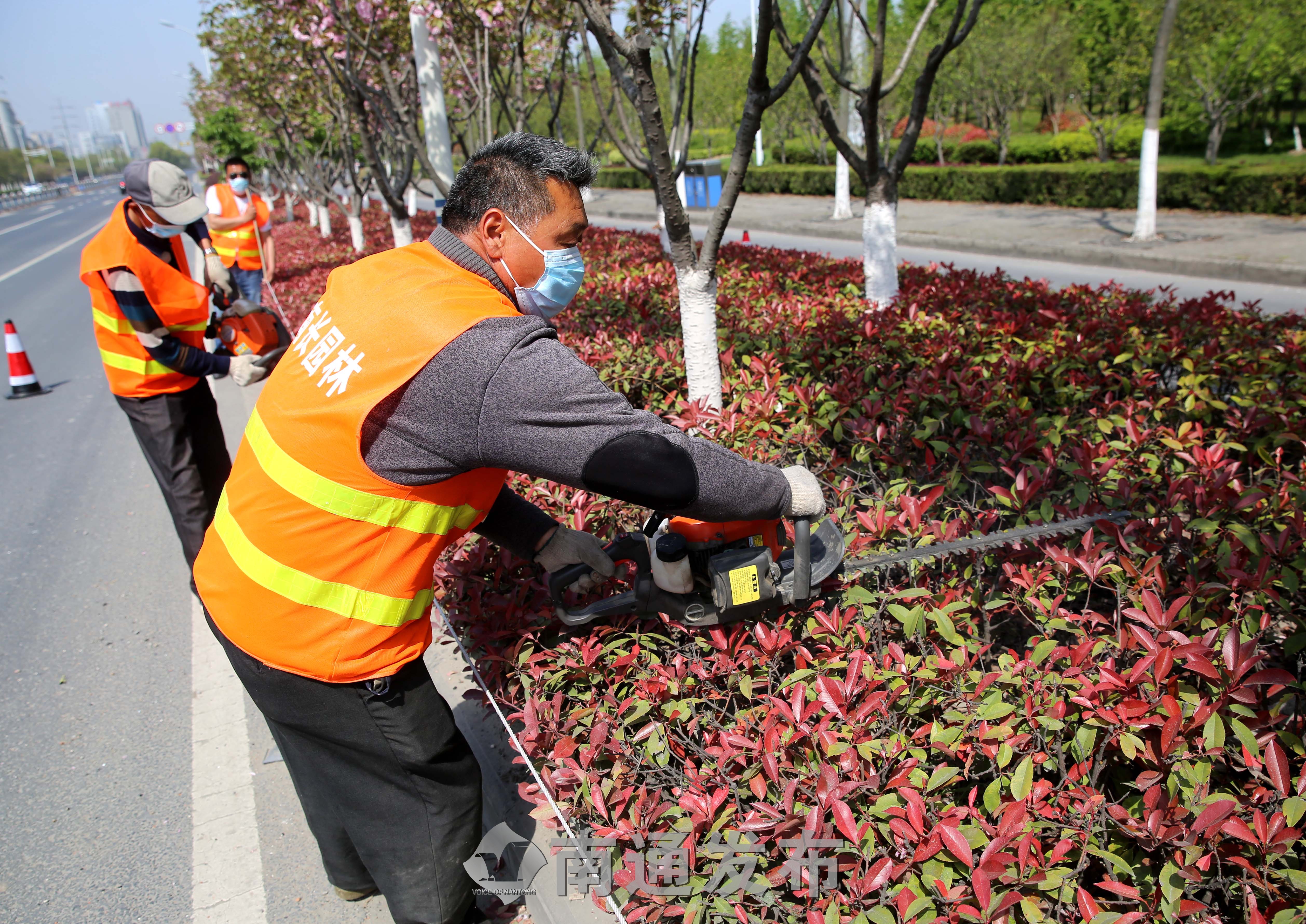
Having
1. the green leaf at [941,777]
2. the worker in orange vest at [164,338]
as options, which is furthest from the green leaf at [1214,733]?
the worker in orange vest at [164,338]

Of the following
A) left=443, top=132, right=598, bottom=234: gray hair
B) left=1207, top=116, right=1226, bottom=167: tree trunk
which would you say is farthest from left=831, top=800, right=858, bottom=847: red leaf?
left=1207, top=116, right=1226, bottom=167: tree trunk

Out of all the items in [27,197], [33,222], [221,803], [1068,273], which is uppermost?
[27,197]

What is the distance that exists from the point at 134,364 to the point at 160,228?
61cm

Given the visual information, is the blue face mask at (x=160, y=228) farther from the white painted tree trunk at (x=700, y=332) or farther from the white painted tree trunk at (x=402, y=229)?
the white painted tree trunk at (x=402, y=229)

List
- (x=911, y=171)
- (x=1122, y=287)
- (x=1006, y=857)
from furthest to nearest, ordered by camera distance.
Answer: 1. (x=911, y=171)
2. (x=1122, y=287)
3. (x=1006, y=857)

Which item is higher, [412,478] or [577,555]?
[412,478]

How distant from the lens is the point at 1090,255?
1247cm

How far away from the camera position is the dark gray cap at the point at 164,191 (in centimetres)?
359

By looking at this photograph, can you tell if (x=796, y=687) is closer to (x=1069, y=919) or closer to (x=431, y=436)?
(x=1069, y=919)

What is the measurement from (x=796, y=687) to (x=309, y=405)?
1121mm

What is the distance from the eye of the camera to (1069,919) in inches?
57.6

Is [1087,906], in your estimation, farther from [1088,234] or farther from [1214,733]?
[1088,234]

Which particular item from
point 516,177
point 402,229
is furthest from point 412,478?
point 402,229

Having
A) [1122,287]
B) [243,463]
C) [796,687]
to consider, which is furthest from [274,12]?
[796,687]
